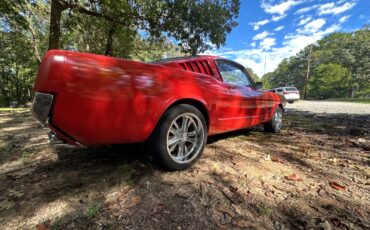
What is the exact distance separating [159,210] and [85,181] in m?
0.97

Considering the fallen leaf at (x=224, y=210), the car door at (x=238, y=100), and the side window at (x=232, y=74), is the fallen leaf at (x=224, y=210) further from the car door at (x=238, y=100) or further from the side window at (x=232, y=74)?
the side window at (x=232, y=74)

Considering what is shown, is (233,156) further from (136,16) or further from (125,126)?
(136,16)

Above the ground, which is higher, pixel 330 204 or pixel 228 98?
pixel 228 98

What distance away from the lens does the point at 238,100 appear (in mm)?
3514

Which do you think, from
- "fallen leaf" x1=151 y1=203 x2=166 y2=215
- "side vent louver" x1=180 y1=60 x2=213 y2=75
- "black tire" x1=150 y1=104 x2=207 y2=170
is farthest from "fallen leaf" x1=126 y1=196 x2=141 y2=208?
"side vent louver" x1=180 y1=60 x2=213 y2=75

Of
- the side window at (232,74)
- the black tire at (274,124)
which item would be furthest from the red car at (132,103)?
the black tire at (274,124)

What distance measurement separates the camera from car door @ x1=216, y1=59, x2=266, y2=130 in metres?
3.31

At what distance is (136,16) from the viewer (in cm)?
1076

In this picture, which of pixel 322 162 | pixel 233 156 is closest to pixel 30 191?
pixel 233 156

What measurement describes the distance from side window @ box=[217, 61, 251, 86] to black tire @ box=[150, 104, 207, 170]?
3.41ft

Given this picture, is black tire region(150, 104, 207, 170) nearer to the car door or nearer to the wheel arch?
the wheel arch

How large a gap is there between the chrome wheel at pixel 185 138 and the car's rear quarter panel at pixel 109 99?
35cm

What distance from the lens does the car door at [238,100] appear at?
3.31m

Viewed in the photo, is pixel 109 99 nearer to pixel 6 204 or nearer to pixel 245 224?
pixel 6 204
